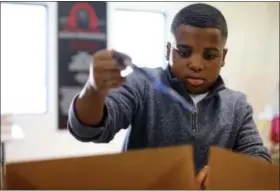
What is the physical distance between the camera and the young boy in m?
0.64

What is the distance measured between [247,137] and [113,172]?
346 mm

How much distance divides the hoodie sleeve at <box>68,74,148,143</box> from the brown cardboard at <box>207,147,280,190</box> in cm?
21

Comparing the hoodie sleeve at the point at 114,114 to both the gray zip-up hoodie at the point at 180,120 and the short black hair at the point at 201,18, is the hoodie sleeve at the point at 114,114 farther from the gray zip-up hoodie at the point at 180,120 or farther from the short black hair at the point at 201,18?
the short black hair at the point at 201,18

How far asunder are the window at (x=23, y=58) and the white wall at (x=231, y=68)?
2.5 inches

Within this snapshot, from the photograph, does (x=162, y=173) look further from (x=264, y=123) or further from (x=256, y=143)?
(x=264, y=123)

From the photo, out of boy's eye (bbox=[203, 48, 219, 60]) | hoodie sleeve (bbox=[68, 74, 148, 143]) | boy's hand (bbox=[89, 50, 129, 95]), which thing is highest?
boy's eye (bbox=[203, 48, 219, 60])

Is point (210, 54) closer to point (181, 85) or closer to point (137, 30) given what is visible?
point (181, 85)

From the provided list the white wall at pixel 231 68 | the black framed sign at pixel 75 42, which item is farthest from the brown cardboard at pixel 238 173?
the black framed sign at pixel 75 42

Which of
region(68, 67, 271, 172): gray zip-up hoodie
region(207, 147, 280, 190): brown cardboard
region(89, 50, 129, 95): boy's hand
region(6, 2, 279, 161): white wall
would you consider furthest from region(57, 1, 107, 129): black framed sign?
region(207, 147, 280, 190): brown cardboard

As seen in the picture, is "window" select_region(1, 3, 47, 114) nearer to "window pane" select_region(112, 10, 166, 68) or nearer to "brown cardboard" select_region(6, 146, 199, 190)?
"window pane" select_region(112, 10, 166, 68)

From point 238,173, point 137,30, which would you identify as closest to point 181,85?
point 238,173

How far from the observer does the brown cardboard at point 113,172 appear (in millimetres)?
402

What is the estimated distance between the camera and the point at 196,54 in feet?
2.09

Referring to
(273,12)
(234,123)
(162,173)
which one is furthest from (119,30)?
(162,173)
